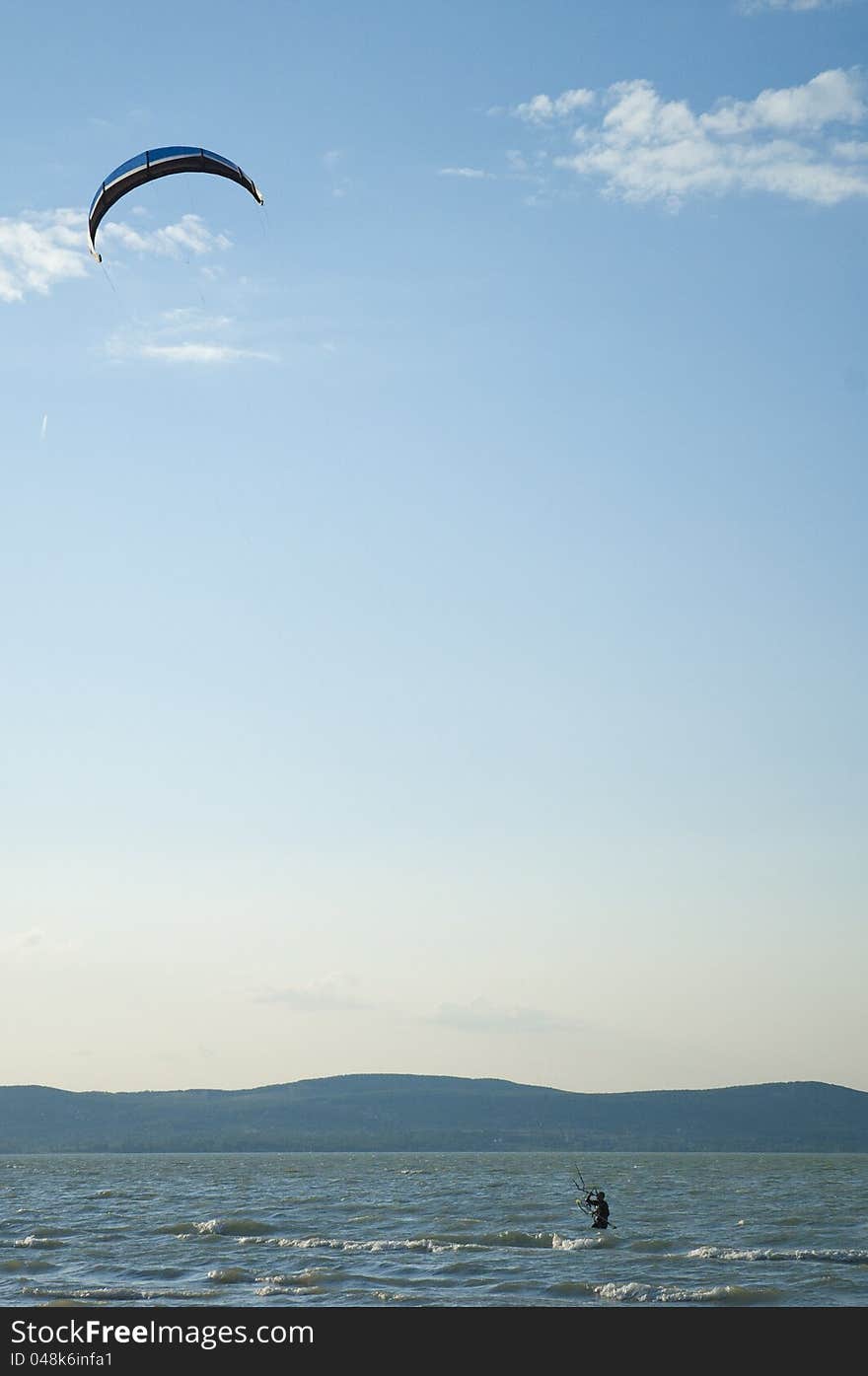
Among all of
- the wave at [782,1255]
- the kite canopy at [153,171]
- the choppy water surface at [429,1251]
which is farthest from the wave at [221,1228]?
the kite canopy at [153,171]

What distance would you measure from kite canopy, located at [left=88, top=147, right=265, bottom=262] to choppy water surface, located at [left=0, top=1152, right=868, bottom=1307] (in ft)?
98.7

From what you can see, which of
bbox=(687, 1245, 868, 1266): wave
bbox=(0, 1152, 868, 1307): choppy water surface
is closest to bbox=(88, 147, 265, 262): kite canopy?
bbox=(0, 1152, 868, 1307): choppy water surface

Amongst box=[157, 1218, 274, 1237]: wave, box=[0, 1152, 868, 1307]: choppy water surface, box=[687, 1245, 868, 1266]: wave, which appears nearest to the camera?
box=[0, 1152, 868, 1307]: choppy water surface

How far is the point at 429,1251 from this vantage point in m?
43.8

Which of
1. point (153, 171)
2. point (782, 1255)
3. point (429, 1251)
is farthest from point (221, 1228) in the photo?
point (153, 171)

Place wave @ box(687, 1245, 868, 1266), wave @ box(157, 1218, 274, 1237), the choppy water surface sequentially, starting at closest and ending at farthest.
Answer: the choppy water surface, wave @ box(687, 1245, 868, 1266), wave @ box(157, 1218, 274, 1237)

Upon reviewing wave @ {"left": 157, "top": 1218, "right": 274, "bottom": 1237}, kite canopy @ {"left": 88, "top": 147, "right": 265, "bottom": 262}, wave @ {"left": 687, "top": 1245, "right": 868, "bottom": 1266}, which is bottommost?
wave @ {"left": 687, "top": 1245, "right": 868, "bottom": 1266}

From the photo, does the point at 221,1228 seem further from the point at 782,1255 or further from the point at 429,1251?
the point at 782,1255

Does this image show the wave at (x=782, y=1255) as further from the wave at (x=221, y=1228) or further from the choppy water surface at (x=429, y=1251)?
the wave at (x=221, y=1228)

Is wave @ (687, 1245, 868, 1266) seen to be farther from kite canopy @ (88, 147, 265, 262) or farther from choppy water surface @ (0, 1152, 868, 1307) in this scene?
kite canopy @ (88, 147, 265, 262)

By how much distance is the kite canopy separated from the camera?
34.2 m

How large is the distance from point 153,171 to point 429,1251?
124 ft

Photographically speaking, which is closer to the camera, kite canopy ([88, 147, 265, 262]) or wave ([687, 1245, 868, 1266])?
kite canopy ([88, 147, 265, 262])
